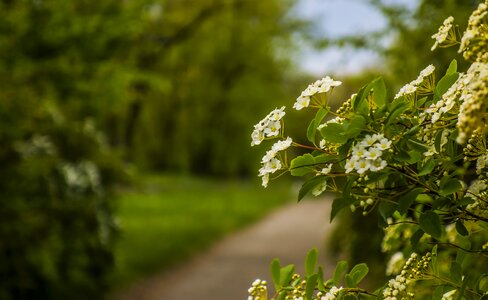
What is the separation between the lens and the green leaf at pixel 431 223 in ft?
5.13

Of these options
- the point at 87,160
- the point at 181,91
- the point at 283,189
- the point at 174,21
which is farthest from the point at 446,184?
the point at 283,189

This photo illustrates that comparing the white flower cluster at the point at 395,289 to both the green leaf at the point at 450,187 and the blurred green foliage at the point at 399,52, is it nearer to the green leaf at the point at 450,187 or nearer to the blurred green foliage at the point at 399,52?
the green leaf at the point at 450,187

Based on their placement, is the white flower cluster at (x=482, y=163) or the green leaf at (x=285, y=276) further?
the green leaf at (x=285, y=276)

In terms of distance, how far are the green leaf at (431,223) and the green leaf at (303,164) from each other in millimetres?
306

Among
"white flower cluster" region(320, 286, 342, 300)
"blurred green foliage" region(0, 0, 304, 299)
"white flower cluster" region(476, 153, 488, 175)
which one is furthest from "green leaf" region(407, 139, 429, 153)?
"blurred green foliage" region(0, 0, 304, 299)

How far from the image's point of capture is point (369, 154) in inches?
58.6

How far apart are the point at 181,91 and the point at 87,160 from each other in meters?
14.1

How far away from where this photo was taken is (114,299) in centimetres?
866

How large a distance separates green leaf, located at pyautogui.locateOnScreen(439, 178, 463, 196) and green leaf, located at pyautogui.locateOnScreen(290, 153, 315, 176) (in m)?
0.33

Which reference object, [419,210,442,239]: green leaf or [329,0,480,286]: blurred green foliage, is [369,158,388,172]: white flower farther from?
[329,0,480,286]: blurred green foliage

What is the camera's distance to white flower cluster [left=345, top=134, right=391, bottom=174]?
1475 millimetres

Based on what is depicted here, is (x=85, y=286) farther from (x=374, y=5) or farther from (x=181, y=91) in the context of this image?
(x=181, y=91)

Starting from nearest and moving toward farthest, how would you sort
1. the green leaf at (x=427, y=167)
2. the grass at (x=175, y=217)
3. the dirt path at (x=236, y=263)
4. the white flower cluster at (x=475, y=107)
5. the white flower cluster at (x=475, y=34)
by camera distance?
the white flower cluster at (x=475, y=107)
the white flower cluster at (x=475, y=34)
the green leaf at (x=427, y=167)
the dirt path at (x=236, y=263)
the grass at (x=175, y=217)

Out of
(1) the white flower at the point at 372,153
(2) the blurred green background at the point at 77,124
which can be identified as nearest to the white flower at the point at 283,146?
(1) the white flower at the point at 372,153
